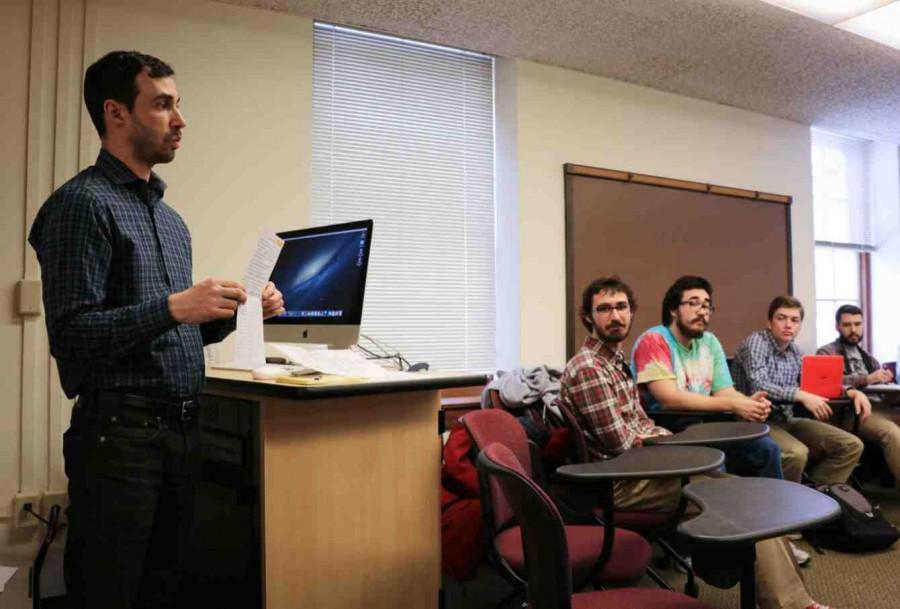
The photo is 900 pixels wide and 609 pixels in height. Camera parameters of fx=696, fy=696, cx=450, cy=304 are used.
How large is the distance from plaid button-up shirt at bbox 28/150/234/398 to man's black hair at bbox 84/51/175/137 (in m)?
0.12

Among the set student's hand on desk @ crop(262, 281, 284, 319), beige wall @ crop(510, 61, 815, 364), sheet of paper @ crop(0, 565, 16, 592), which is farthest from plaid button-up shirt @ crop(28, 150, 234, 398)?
beige wall @ crop(510, 61, 815, 364)

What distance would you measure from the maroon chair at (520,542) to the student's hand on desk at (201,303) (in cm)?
74

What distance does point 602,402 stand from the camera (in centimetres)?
224

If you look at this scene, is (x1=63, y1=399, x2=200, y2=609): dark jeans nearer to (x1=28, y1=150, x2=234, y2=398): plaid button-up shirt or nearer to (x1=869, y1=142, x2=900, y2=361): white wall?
(x1=28, y1=150, x2=234, y2=398): plaid button-up shirt

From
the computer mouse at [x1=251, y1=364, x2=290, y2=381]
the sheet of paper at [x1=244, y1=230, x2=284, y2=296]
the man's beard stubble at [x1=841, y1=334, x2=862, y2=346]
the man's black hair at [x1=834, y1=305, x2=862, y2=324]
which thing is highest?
the sheet of paper at [x1=244, y1=230, x2=284, y2=296]

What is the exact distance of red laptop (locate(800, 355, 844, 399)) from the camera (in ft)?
11.0

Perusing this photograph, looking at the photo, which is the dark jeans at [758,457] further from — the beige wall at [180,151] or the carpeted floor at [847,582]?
the beige wall at [180,151]

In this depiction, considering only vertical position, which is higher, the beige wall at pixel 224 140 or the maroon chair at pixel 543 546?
the beige wall at pixel 224 140

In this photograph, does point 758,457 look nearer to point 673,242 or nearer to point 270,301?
point 673,242

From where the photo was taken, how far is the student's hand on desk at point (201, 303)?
128 cm

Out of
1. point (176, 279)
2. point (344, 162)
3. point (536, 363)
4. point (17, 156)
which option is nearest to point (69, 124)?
point (17, 156)

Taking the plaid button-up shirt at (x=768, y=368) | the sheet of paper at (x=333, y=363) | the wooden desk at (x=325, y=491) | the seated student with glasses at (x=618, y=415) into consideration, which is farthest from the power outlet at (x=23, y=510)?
the plaid button-up shirt at (x=768, y=368)

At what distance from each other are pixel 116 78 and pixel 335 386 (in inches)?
32.3

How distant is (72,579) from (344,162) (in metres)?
2.48
